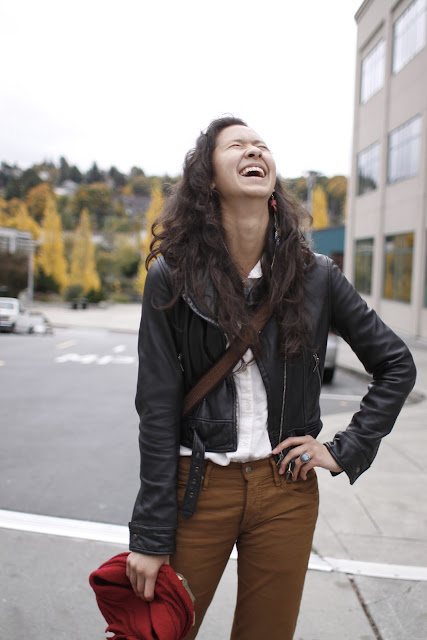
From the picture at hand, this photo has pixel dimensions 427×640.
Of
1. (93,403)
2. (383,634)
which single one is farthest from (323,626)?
(93,403)

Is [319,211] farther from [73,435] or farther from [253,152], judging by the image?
[253,152]

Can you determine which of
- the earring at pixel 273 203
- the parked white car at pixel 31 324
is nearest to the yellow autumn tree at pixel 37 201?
the parked white car at pixel 31 324

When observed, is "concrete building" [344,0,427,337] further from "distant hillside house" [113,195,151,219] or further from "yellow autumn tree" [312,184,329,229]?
"distant hillside house" [113,195,151,219]

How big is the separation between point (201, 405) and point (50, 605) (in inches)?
72.1

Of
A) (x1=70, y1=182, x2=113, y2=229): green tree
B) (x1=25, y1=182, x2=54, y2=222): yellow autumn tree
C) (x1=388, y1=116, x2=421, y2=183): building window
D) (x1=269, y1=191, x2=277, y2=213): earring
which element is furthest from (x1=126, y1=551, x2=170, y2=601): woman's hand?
(x1=70, y1=182, x2=113, y2=229): green tree

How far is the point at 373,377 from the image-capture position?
1.84m

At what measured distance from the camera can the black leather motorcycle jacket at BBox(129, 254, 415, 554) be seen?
5.65 ft

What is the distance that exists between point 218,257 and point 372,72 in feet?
89.3

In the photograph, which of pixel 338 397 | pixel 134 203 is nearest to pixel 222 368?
pixel 338 397

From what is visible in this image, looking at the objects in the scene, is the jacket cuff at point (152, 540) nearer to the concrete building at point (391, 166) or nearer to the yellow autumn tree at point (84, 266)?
the concrete building at point (391, 166)

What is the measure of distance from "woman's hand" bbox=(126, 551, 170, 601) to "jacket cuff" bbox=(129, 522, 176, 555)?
2 cm

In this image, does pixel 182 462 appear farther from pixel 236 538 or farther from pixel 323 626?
pixel 323 626

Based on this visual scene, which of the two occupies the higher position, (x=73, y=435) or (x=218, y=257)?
(x=218, y=257)

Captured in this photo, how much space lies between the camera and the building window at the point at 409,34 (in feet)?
64.0
